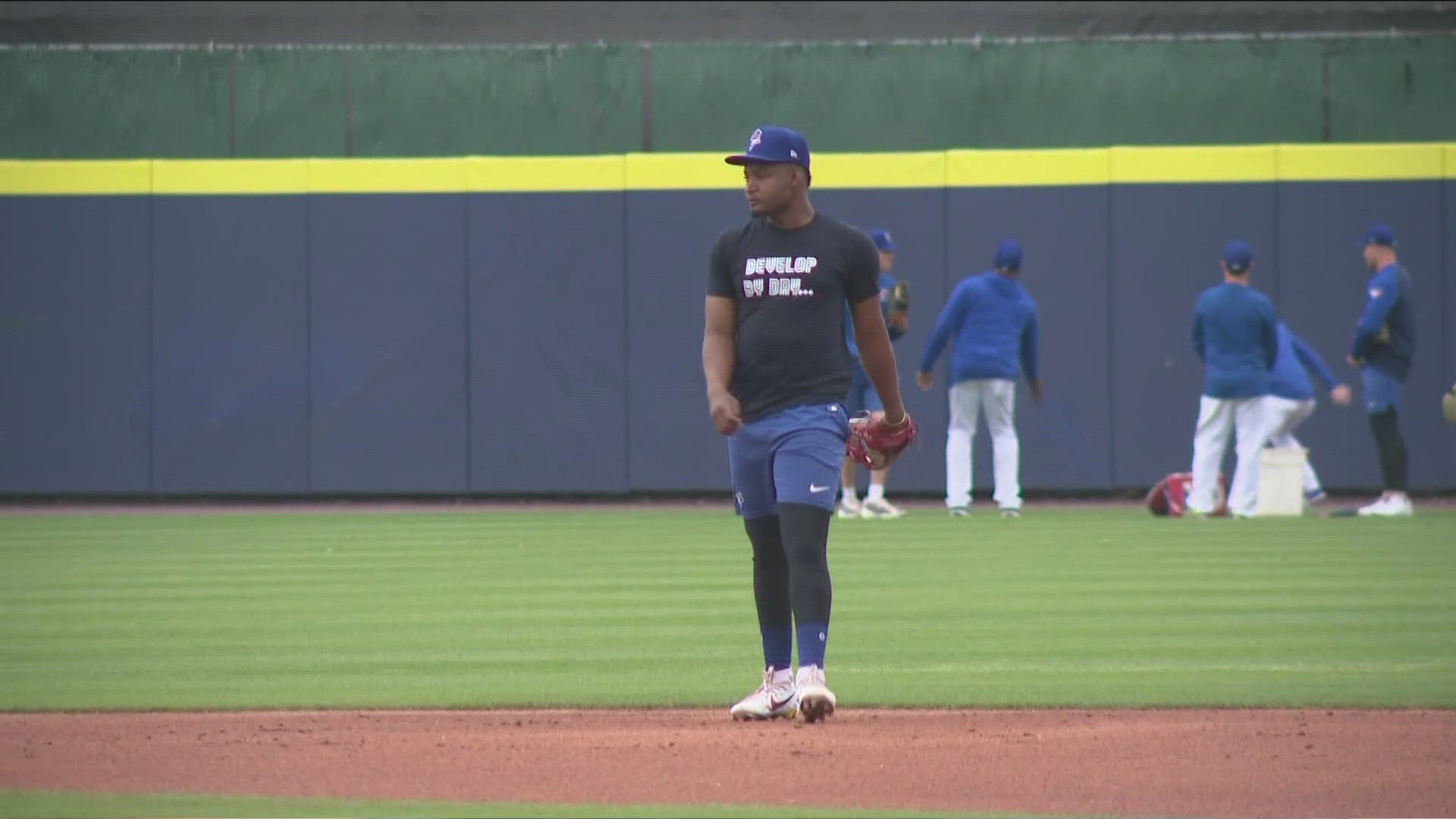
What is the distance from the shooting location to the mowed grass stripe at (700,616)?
27.3 feet

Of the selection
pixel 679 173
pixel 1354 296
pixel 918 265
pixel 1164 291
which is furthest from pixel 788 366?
pixel 1354 296

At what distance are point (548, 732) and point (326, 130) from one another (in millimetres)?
15151

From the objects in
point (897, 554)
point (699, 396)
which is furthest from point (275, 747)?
point (699, 396)

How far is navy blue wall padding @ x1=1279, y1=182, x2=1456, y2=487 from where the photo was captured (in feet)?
65.8

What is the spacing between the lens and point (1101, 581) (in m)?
12.3

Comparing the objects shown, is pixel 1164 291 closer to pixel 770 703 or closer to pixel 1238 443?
pixel 1238 443

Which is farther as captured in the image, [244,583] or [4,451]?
[4,451]

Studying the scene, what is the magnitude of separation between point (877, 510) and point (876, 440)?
1039 cm

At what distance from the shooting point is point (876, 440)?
25.4 ft

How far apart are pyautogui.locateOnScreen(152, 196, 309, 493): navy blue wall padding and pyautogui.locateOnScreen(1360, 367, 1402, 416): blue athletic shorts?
10.4m

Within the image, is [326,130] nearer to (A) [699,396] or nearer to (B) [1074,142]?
(A) [699,396]

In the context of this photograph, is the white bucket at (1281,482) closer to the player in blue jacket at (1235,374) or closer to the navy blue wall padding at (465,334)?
the player in blue jacket at (1235,374)

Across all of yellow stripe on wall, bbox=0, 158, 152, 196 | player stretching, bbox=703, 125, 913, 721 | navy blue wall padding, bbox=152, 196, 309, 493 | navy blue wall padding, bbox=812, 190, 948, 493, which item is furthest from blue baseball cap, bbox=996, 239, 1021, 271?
player stretching, bbox=703, 125, 913, 721

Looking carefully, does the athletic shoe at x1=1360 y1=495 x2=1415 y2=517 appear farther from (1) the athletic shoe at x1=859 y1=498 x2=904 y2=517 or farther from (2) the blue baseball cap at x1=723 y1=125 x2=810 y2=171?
(2) the blue baseball cap at x1=723 y1=125 x2=810 y2=171
